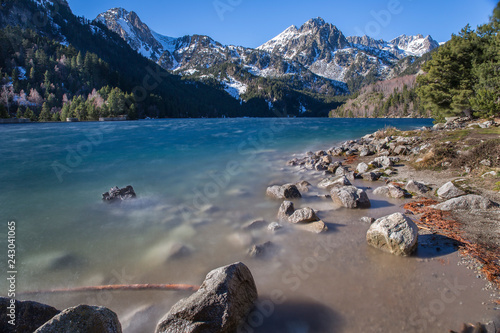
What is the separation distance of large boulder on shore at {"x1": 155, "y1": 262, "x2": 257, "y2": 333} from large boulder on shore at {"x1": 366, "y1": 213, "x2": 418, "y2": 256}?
358cm

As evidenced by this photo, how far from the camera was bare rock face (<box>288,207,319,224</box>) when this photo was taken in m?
7.16

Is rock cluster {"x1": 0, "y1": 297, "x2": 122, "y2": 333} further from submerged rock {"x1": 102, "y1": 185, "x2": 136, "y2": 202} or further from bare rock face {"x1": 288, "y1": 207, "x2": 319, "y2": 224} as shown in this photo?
submerged rock {"x1": 102, "y1": 185, "x2": 136, "y2": 202}

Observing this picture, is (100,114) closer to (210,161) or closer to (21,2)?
(210,161)

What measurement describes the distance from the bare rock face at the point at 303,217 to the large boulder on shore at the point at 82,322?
5317mm

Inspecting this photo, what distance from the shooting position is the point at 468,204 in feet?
23.1

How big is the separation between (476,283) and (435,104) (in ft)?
103

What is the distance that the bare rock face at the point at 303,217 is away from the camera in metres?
7.16

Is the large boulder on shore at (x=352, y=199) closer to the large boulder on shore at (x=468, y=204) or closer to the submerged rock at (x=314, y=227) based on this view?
the submerged rock at (x=314, y=227)

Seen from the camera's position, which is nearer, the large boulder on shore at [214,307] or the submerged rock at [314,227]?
the large boulder on shore at [214,307]

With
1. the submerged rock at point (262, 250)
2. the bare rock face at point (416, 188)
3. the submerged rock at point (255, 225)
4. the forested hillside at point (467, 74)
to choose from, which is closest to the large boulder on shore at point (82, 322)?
the submerged rock at point (262, 250)

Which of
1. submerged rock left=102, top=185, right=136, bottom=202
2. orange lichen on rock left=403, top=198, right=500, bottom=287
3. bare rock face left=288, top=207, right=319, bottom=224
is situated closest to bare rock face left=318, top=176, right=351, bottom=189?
orange lichen on rock left=403, top=198, right=500, bottom=287

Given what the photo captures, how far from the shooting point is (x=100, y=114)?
104 metres

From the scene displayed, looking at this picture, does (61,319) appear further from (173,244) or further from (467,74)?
(467,74)

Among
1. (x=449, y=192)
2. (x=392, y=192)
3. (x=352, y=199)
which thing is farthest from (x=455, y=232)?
(x=392, y=192)
